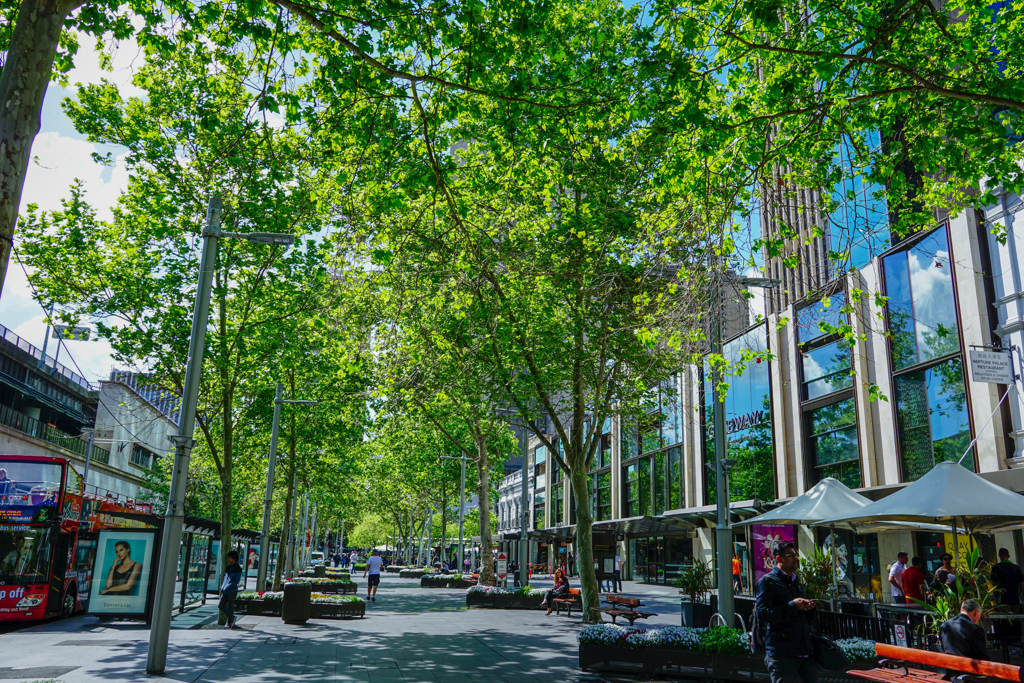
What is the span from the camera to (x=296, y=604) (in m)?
19.4

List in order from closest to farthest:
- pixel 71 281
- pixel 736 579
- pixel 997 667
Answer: pixel 997 667
pixel 71 281
pixel 736 579

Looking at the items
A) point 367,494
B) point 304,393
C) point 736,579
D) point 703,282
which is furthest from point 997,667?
point 367,494

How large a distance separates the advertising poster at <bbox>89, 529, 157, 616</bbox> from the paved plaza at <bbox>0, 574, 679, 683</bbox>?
21.6 inches

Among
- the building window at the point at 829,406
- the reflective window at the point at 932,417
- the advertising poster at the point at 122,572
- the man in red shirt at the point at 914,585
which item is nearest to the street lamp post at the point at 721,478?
the man in red shirt at the point at 914,585

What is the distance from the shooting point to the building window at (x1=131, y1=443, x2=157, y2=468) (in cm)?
6836

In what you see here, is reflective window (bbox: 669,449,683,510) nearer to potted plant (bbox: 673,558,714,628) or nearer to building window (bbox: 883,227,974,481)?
building window (bbox: 883,227,974,481)

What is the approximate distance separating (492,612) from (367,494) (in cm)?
4981

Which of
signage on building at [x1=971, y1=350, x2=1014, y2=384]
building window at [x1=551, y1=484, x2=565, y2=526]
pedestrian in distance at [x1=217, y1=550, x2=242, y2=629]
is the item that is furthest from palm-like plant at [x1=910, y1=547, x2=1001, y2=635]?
building window at [x1=551, y1=484, x2=565, y2=526]

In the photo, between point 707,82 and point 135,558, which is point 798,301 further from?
point 135,558

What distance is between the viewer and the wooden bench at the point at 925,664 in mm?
Answer: 7359

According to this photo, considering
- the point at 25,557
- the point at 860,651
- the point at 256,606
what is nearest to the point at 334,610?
the point at 256,606

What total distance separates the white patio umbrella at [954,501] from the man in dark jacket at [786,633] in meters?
4.72

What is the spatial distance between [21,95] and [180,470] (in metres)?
6.91

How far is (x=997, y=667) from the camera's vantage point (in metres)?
7.37
